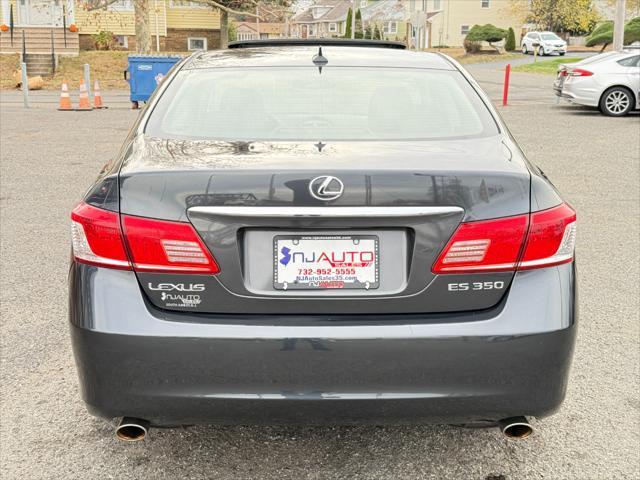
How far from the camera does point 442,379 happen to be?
2604 millimetres

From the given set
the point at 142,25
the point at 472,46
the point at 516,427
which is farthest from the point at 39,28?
the point at 516,427

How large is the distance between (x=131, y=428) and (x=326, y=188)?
109cm

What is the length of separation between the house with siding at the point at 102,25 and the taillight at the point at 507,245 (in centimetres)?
3530

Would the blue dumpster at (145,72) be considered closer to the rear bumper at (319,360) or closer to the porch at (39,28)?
the porch at (39,28)

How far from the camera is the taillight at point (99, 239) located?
8.64 feet

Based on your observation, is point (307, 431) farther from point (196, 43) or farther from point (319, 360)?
point (196, 43)

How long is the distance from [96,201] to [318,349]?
2.99ft

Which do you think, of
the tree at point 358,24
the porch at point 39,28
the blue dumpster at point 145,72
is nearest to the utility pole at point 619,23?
the blue dumpster at point 145,72

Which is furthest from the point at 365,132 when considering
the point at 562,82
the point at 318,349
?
the point at 562,82

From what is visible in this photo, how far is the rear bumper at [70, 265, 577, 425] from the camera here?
2568 mm

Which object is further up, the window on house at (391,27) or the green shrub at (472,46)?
the window on house at (391,27)

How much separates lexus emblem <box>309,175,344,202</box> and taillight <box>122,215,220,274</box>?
0.40 meters

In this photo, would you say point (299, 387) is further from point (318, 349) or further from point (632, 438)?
point (632, 438)

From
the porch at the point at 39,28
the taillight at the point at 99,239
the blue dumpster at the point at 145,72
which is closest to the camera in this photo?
the taillight at the point at 99,239
